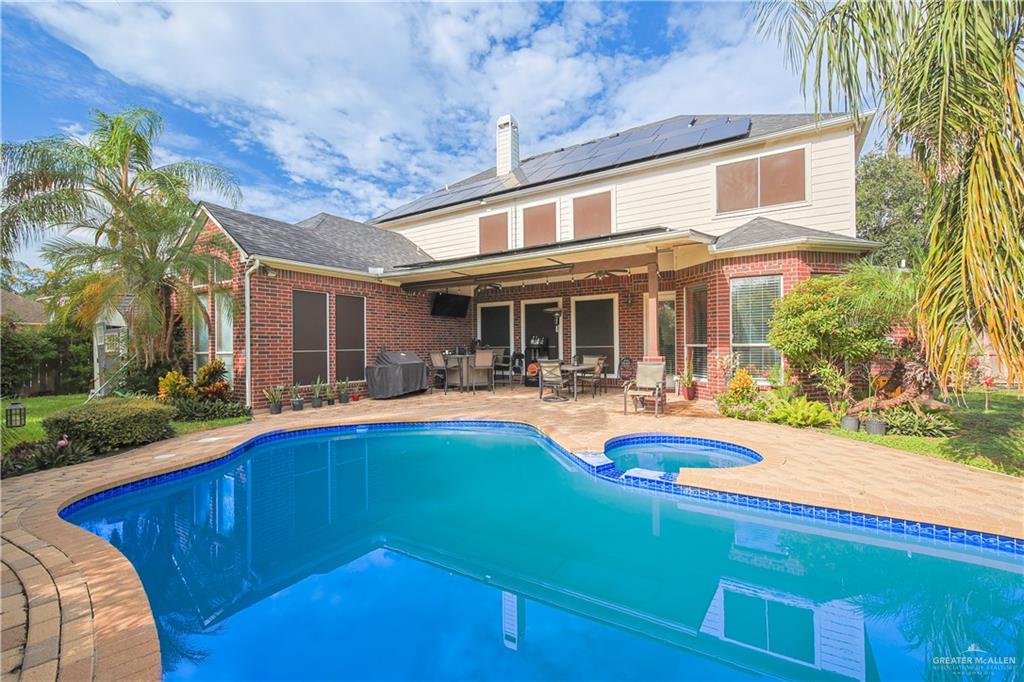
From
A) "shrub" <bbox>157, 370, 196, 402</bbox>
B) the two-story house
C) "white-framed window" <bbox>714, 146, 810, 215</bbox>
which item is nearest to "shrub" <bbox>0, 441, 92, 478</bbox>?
"shrub" <bbox>157, 370, 196, 402</bbox>

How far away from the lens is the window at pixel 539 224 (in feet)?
41.5

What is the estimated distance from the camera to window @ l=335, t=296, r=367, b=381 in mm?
11016

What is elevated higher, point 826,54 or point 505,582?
point 826,54

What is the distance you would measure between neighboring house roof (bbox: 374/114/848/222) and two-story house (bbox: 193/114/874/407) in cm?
8

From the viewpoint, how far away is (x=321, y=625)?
9.26ft

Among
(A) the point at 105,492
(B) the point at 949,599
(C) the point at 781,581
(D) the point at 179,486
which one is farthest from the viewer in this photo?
(D) the point at 179,486

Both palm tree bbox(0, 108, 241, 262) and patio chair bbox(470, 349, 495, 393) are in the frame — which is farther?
patio chair bbox(470, 349, 495, 393)

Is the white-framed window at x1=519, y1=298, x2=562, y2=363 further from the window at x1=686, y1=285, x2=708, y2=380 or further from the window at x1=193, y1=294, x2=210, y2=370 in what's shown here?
the window at x1=193, y1=294, x2=210, y2=370

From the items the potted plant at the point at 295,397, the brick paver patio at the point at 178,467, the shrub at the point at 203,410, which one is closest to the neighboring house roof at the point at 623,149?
the brick paver patio at the point at 178,467

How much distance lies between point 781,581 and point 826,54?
4618 mm

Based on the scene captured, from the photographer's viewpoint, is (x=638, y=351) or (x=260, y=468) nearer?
(x=260, y=468)

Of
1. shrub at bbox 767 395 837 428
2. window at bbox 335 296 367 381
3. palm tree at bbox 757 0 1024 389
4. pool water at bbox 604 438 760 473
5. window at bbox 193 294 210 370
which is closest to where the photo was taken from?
palm tree at bbox 757 0 1024 389

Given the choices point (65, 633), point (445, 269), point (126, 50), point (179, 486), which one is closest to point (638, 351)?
point (445, 269)

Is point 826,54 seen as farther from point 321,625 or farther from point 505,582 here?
point 321,625
